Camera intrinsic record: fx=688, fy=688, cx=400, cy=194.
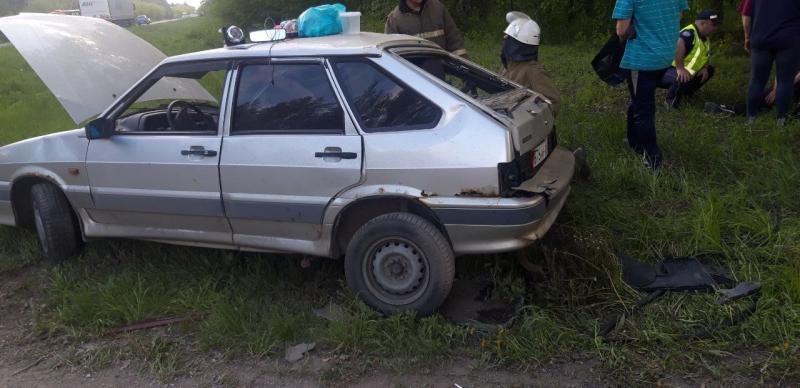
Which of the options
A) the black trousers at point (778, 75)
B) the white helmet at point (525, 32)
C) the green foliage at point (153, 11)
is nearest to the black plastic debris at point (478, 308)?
the white helmet at point (525, 32)

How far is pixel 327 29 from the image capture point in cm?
451

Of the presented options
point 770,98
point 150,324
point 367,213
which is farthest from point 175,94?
point 770,98

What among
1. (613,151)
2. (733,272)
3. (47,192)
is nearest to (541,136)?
(733,272)

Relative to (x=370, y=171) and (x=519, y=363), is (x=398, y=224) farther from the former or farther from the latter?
(x=519, y=363)

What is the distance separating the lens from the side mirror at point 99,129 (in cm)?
435

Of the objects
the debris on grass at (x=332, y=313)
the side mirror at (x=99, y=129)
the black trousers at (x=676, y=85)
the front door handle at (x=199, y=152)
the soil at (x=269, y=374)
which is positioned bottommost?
the soil at (x=269, y=374)

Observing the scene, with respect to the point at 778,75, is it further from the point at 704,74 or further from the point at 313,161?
the point at 313,161

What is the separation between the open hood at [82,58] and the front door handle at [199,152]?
0.92m

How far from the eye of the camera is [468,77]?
471 centimetres

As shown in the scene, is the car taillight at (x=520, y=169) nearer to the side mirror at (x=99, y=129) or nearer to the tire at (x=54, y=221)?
the side mirror at (x=99, y=129)

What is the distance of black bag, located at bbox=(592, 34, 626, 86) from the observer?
5.83 meters

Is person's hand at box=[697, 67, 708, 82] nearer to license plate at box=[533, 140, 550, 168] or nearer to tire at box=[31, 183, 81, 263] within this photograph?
license plate at box=[533, 140, 550, 168]

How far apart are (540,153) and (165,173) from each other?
2274 mm

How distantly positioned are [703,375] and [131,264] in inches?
146
